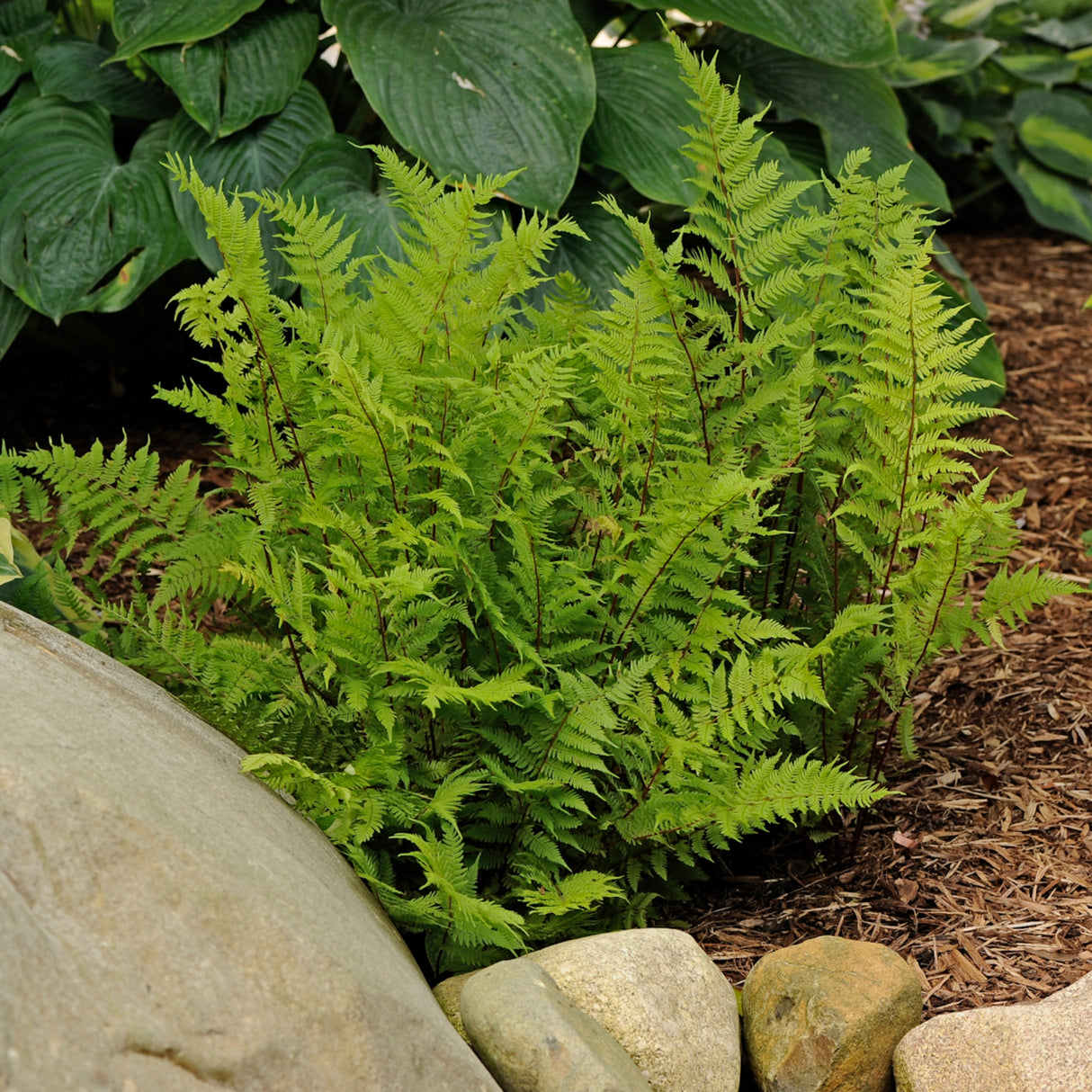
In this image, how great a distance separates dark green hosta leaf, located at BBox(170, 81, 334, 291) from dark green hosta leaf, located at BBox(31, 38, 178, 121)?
298mm

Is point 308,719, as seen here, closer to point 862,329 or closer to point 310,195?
point 862,329

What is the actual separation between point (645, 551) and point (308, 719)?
1.91 ft

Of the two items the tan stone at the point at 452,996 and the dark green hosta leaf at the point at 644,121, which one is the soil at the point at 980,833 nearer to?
the tan stone at the point at 452,996

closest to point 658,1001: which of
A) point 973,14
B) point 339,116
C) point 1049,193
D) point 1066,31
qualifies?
point 339,116

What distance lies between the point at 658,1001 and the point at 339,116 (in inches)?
124

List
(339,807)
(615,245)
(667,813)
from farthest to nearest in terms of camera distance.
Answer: (615,245), (667,813), (339,807)

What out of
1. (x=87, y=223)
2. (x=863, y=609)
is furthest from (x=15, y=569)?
(x=87, y=223)

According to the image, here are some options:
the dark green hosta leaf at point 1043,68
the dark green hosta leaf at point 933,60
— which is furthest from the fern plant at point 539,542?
the dark green hosta leaf at point 1043,68

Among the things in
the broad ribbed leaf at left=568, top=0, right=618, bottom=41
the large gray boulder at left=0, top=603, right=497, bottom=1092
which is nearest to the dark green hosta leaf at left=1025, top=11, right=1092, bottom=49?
the broad ribbed leaf at left=568, top=0, right=618, bottom=41

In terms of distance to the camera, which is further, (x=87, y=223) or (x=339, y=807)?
(x=87, y=223)

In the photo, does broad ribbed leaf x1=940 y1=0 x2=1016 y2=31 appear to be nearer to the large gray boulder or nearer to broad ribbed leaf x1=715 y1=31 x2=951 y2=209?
broad ribbed leaf x1=715 y1=31 x2=951 y2=209

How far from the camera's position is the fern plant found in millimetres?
1682

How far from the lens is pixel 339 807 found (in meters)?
1.62

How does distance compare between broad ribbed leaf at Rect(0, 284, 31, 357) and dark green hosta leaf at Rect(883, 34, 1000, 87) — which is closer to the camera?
broad ribbed leaf at Rect(0, 284, 31, 357)
